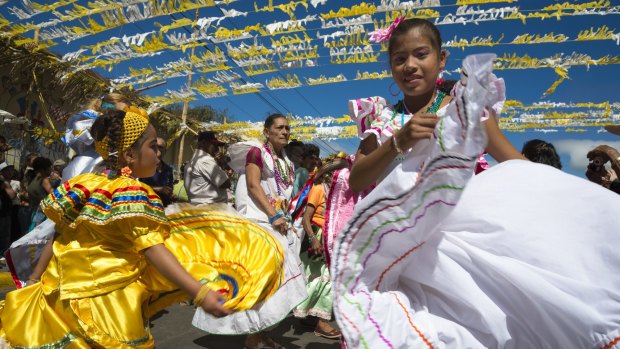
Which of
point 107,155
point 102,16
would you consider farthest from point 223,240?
point 102,16

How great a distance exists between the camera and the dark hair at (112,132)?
6.56 ft

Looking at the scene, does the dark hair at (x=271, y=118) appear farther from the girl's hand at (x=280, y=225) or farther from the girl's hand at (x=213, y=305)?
the girl's hand at (x=213, y=305)

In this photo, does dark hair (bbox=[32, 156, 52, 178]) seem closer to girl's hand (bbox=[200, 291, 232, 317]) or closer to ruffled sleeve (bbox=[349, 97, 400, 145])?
girl's hand (bbox=[200, 291, 232, 317])

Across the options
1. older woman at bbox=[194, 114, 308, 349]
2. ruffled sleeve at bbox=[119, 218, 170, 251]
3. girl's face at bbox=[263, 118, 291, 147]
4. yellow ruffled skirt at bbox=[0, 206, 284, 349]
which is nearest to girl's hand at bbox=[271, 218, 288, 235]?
older woman at bbox=[194, 114, 308, 349]

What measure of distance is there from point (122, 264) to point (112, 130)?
2.00 feet

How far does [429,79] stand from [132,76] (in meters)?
6.77

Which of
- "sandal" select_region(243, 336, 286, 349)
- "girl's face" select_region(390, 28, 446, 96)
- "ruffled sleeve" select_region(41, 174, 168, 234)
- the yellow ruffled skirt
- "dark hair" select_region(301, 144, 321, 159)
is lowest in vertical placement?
"sandal" select_region(243, 336, 286, 349)

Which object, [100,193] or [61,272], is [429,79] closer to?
[100,193]

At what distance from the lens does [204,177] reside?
454cm

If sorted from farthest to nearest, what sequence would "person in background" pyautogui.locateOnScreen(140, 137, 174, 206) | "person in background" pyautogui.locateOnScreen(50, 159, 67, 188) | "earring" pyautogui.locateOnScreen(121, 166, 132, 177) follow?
"person in background" pyautogui.locateOnScreen(50, 159, 67, 188) < "person in background" pyautogui.locateOnScreen(140, 137, 174, 206) < "earring" pyautogui.locateOnScreen(121, 166, 132, 177)

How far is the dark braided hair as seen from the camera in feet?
6.56

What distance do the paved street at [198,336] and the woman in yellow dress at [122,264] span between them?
1.61 m

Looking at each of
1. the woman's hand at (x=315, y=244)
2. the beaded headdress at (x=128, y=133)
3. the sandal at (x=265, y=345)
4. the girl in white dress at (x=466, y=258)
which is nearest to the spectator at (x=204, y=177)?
the woman's hand at (x=315, y=244)

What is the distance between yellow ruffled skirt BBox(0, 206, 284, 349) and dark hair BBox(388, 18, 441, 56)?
1089 millimetres
